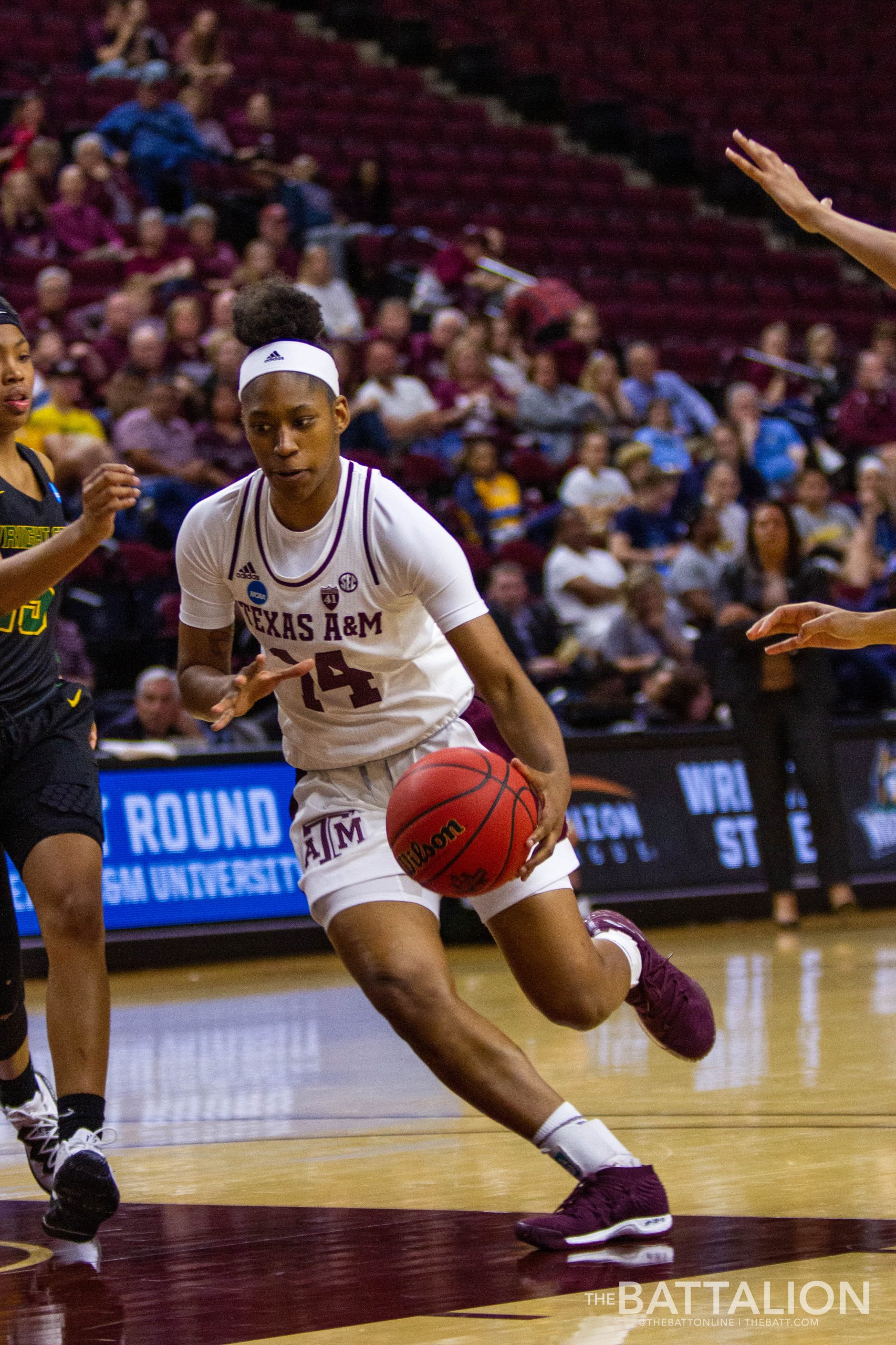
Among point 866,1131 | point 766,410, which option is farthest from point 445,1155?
point 766,410

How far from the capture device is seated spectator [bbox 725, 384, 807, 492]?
1560 cm

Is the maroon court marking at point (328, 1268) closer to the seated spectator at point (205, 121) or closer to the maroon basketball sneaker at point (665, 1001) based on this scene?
the maroon basketball sneaker at point (665, 1001)

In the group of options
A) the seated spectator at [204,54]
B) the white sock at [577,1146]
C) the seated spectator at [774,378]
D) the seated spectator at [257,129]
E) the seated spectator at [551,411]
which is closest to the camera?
the white sock at [577,1146]

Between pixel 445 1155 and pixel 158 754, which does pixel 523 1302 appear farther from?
pixel 158 754

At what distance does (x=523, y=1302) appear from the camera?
347 centimetres

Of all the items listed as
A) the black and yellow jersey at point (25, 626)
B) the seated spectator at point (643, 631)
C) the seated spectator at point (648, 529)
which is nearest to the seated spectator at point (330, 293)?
the seated spectator at point (648, 529)

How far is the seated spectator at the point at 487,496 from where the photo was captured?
42.8 feet

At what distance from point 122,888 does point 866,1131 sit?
542 centimetres

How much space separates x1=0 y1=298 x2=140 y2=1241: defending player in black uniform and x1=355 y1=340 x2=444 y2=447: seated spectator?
28.9 ft

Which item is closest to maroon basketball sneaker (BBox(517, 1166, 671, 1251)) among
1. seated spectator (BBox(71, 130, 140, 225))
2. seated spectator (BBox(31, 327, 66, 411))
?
seated spectator (BBox(31, 327, 66, 411))

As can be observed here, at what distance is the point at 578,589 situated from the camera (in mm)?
12484

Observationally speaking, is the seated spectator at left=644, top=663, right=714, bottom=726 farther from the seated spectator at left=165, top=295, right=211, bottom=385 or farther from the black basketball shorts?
the black basketball shorts

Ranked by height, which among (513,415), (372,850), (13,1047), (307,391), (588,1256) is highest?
(513,415)

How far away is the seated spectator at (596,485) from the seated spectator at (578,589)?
100 cm
